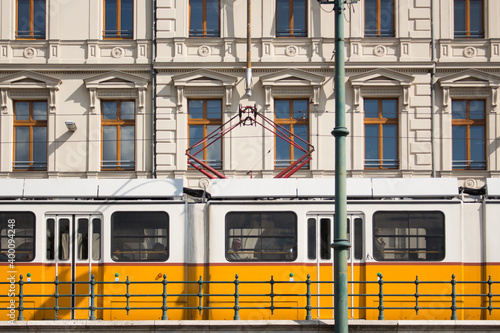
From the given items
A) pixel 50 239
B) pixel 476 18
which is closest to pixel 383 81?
pixel 476 18

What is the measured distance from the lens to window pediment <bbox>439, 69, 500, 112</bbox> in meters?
24.2

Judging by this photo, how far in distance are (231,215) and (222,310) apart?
7.03 feet

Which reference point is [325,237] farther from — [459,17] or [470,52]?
[459,17]

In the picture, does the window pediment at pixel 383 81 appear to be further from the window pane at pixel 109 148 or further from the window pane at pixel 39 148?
the window pane at pixel 39 148

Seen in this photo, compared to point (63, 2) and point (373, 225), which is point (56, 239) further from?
point (63, 2)

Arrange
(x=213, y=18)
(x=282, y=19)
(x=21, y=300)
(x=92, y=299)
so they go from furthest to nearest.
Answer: (x=213, y=18) → (x=282, y=19) → (x=92, y=299) → (x=21, y=300)

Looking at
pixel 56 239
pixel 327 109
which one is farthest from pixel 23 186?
pixel 327 109

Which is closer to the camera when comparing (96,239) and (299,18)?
→ (96,239)

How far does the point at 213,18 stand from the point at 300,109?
4.37 m

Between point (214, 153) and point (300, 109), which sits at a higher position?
point (300, 109)

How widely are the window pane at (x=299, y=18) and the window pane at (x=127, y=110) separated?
6120mm

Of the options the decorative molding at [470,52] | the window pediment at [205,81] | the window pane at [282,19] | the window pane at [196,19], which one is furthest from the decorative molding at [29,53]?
the decorative molding at [470,52]

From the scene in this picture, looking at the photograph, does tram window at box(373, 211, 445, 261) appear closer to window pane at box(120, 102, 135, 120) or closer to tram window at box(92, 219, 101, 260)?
tram window at box(92, 219, 101, 260)

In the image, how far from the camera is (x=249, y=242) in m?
16.4
